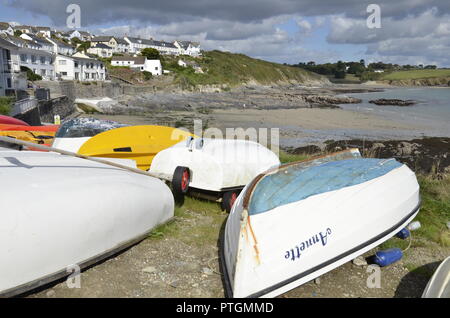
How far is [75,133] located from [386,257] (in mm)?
6952

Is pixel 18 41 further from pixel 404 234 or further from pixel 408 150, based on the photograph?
pixel 404 234

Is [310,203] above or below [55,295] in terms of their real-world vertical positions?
above

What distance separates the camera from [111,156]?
7.13 metres

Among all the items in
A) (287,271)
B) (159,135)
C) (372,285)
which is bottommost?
(372,285)

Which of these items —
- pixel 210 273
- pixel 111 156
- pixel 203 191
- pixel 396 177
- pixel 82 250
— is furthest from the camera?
pixel 111 156

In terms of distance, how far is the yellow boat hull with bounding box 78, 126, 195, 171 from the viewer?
7.17m

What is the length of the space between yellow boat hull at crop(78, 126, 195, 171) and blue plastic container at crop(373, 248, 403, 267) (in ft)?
15.8

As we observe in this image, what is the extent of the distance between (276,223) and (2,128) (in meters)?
9.08

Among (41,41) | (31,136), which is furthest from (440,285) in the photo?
(41,41)

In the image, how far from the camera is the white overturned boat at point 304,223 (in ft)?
11.5

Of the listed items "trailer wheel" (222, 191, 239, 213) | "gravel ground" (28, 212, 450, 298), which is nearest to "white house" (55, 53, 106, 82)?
"trailer wheel" (222, 191, 239, 213)

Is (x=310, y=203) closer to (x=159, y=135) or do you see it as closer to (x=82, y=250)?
(x=82, y=250)

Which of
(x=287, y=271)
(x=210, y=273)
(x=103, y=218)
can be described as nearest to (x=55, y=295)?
(x=103, y=218)

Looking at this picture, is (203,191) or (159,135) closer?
(203,191)
